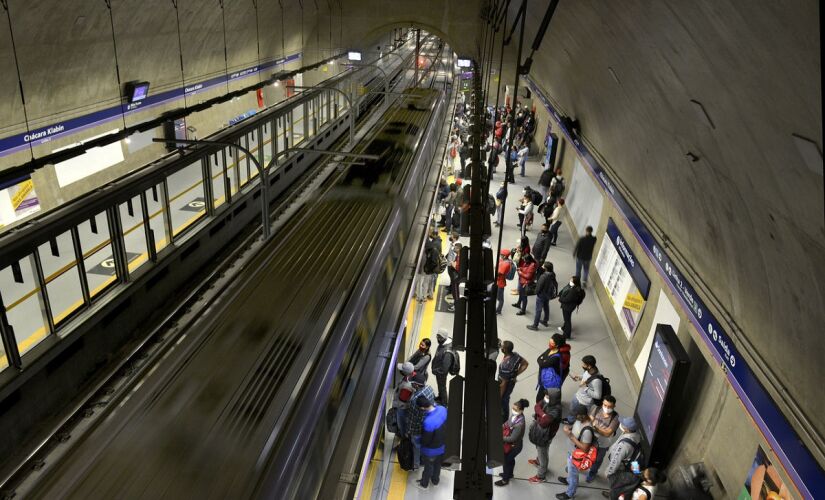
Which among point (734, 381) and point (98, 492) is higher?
point (98, 492)

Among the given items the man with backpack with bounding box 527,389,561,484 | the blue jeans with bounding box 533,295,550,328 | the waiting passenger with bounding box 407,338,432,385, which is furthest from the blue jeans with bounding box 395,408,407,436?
the blue jeans with bounding box 533,295,550,328

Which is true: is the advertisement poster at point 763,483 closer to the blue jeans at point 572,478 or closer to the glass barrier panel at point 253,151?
the blue jeans at point 572,478

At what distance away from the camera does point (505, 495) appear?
24.0ft

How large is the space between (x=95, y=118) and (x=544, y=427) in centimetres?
1368

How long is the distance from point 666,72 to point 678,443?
191 inches

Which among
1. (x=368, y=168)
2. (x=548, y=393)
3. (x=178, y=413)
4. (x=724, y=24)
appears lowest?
(x=548, y=393)

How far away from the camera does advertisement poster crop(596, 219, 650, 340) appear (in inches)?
381

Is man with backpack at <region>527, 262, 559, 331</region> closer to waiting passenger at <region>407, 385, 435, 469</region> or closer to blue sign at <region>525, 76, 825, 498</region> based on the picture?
blue sign at <region>525, 76, 825, 498</region>

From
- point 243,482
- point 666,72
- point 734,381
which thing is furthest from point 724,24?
point 243,482

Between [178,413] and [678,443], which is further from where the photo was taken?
[678,443]

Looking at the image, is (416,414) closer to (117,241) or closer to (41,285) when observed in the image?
(41,285)

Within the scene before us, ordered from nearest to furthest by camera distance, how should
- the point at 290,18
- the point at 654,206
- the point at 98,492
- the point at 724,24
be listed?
the point at 98,492, the point at 724,24, the point at 654,206, the point at 290,18

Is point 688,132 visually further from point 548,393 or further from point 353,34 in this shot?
point 353,34

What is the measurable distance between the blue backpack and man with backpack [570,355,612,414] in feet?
1.03
